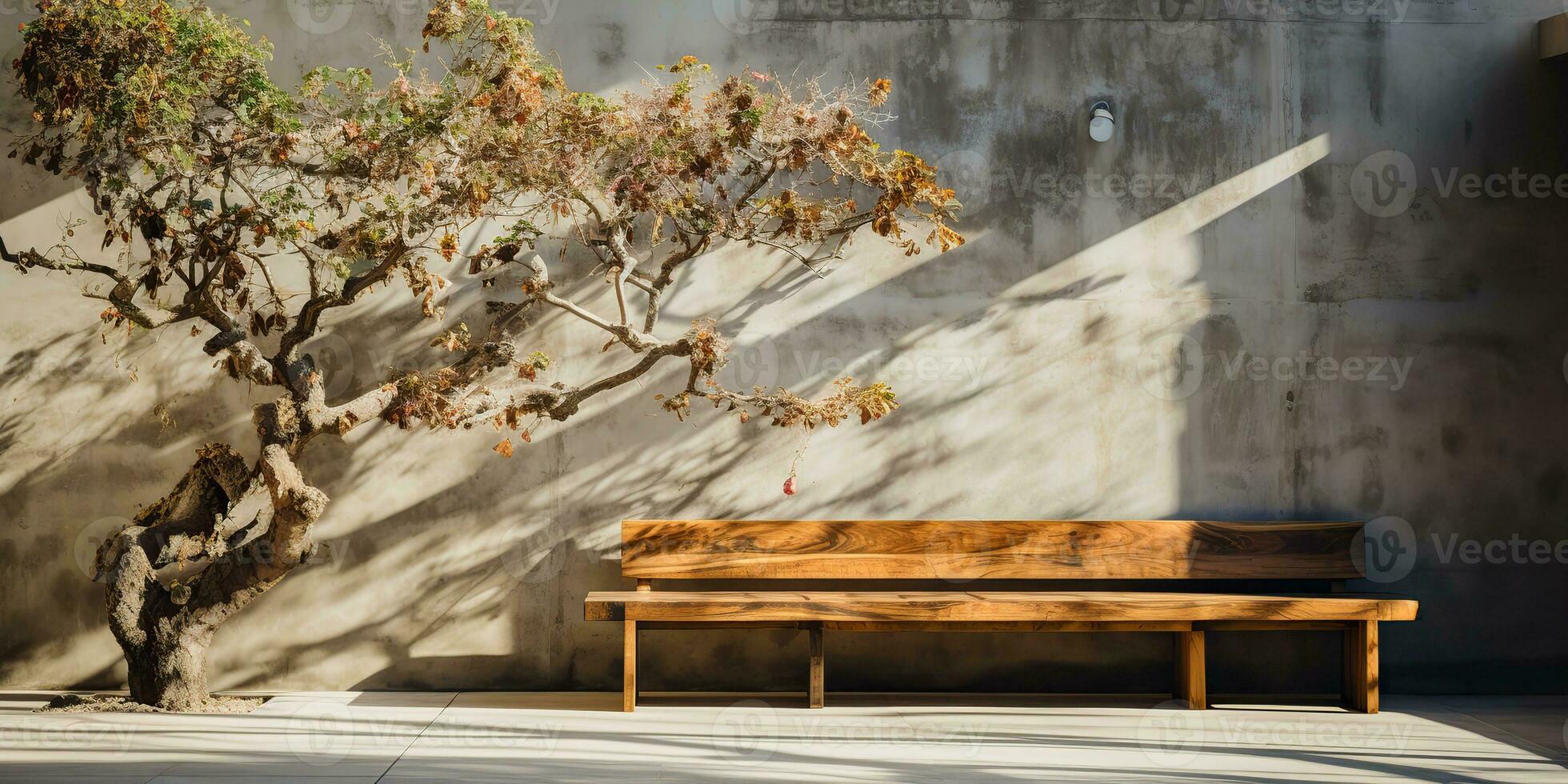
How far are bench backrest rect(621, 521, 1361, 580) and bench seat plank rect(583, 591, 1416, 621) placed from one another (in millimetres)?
308

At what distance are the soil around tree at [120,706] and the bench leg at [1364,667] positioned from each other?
4.58m

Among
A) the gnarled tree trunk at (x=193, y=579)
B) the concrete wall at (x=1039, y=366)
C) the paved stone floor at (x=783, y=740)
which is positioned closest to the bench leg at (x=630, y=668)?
the paved stone floor at (x=783, y=740)

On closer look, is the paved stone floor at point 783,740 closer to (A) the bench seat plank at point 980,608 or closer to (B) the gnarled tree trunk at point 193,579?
(B) the gnarled tree trunk at point 193,579

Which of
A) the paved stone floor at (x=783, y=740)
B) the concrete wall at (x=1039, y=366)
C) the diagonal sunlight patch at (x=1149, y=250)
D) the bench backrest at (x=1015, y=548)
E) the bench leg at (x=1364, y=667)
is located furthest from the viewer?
the diagonal sunlight patch at (x=1149, y=250)

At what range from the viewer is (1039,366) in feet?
17.2

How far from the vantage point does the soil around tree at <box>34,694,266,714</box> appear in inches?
179

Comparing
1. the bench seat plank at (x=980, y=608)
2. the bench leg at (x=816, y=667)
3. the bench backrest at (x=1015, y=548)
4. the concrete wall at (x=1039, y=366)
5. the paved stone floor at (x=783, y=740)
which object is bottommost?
the paved stone floor at (x=783, y=740)

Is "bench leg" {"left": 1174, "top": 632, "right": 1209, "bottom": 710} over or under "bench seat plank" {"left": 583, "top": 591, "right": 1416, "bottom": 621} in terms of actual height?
under

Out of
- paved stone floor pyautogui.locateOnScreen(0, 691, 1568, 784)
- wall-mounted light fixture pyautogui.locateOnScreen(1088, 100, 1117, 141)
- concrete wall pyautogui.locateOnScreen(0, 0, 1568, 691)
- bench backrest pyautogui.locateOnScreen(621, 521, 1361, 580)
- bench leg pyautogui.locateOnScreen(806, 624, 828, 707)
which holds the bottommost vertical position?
paved stone floor pyautogui.locateOnScreen(0, 691, 1568, 784)

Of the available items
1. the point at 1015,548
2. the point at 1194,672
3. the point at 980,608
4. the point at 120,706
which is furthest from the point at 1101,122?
the point at 120,706

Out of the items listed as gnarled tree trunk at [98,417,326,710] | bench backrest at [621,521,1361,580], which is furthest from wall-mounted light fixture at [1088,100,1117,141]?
gnarled tree trunk at [98,417,326,710]

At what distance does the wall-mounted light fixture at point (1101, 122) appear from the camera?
203 inches

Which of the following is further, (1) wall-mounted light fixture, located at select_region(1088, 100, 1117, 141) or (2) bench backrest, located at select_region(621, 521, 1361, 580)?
(1) wall-mounted light fixture, located at select_region(1088, 100, 1117, 141)

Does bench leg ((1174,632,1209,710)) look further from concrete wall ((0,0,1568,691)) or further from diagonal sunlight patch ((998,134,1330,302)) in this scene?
diagonal sunlight patch ((998,134,1330,302))
